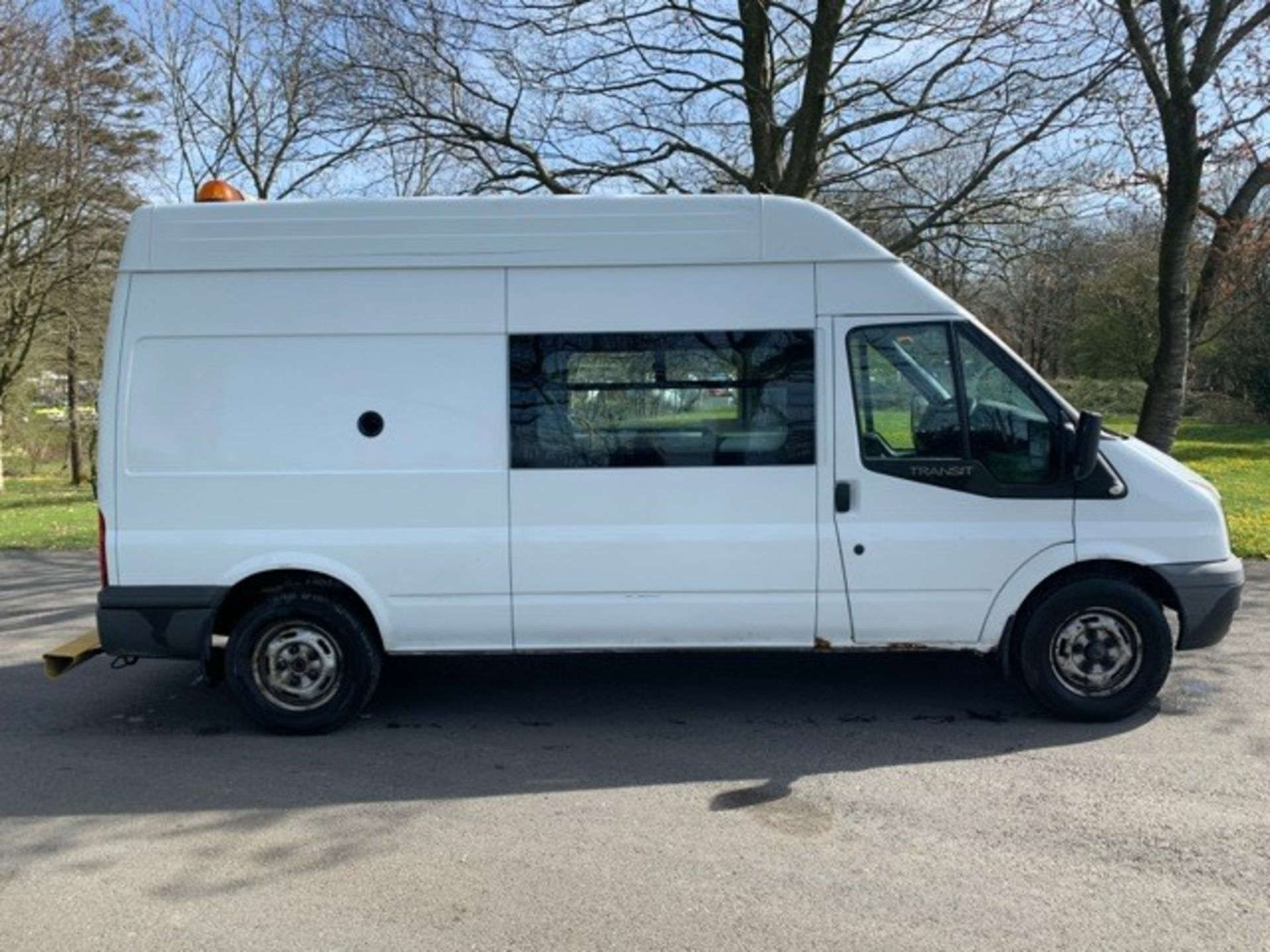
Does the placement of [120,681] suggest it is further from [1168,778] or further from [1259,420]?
[1259,420]

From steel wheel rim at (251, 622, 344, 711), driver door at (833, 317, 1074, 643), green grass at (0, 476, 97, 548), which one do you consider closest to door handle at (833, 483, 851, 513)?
driver door at (833, 317, 1074, 643)

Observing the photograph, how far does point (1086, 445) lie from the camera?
16.0 feet

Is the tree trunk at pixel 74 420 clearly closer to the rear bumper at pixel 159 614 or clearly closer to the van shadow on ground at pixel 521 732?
the van shadow on ground at pixel 521 732

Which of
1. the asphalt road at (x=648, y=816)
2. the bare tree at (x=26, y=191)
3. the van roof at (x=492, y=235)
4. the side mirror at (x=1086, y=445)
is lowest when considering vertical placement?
the asphalt road at (x=648, y=816)

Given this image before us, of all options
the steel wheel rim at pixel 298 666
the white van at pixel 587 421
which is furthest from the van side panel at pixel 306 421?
the steel wheel rim at pixel 298 666

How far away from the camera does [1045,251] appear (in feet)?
40.9

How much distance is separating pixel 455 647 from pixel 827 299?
8.49ft

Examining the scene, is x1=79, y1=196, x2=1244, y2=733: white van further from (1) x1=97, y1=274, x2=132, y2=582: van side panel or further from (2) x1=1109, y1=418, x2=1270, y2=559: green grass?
(2) x1=1109, y1=418, x2=1270, y2=559: green grass

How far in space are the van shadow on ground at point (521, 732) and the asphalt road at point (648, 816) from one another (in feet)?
0.07

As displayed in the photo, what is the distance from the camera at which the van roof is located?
16.3 ft

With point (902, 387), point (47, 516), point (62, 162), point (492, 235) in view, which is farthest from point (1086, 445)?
point (62, 162)

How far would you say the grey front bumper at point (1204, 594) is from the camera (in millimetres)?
4984

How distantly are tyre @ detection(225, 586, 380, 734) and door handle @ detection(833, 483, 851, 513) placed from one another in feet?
8.10

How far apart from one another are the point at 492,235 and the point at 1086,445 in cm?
310
